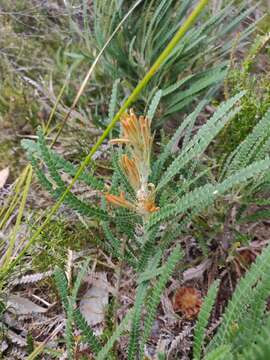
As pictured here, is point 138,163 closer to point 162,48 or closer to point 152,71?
point 152,71

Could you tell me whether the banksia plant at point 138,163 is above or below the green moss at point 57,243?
above

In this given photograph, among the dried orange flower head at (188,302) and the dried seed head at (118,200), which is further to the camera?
the dried orange flower head at (188,302)

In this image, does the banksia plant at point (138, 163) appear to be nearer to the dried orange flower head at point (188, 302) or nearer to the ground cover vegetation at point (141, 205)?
the ground cover vegetation at point (141, 205)

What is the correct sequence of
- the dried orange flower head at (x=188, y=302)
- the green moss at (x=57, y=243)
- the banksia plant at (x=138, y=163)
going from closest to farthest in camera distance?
the banksia plant at (x=138, y=163) → the dried orange flower head at (x=188, y=302) → the green moss at (x=57, y=243)

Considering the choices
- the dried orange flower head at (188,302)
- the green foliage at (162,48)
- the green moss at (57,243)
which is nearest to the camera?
the dried orange flower head at (188,302)

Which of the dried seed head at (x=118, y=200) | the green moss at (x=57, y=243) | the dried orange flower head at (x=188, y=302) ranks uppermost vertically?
the dried seed head at (x=118, y=200)

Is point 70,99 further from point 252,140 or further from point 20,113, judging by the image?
point 252,140

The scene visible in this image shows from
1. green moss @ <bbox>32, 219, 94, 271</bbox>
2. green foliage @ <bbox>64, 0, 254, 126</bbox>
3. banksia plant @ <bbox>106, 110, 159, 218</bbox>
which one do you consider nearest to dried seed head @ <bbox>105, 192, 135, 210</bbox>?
banksia plant @ <bbox>106, 110, 159, 218</bbox>

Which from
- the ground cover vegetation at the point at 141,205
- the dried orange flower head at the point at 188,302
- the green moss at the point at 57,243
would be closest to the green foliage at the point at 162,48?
the ground cover vegetation at the point at 141,205

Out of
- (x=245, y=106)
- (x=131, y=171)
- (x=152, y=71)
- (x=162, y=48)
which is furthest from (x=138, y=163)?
(x=162, y=48)
